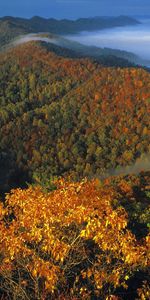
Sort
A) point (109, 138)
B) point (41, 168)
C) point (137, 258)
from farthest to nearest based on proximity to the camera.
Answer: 1. point (109, 138)
2. point (41, 168)
3. point (137, 258)

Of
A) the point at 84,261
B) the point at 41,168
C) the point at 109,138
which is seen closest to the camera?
the point at 84,261

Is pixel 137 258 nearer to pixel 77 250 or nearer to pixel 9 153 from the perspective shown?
pixel 77 250

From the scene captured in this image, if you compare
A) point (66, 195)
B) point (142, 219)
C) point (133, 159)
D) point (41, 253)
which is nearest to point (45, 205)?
point (66, 195)

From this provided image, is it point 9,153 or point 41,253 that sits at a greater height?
point 41,253

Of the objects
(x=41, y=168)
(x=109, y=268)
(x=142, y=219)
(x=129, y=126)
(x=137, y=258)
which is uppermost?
(x=137, y=258)

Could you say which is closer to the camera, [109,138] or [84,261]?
[84,261]

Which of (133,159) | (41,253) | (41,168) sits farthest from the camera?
(41,168)

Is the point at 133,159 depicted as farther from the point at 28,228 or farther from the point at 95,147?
the point at 28,228

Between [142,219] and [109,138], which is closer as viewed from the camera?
[142,219]

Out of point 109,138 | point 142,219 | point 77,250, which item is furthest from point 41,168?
point 77,250
